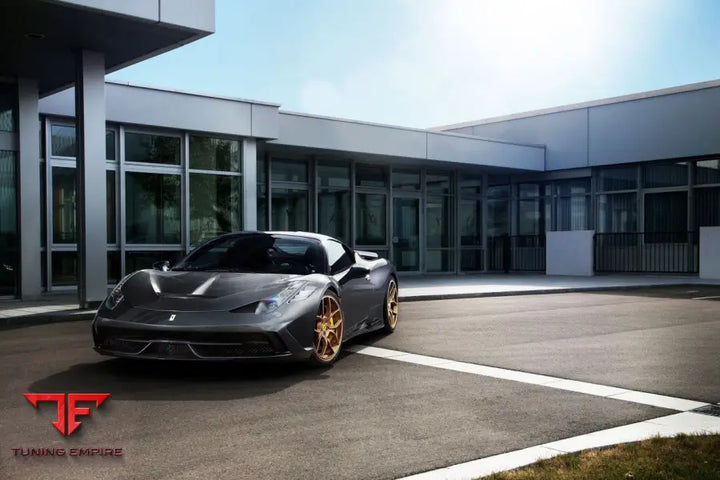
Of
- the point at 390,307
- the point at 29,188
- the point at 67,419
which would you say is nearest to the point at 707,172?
the point at 390,307

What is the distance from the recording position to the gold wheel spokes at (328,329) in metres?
7.03

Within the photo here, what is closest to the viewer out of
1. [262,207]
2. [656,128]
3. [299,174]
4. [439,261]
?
[262,207]

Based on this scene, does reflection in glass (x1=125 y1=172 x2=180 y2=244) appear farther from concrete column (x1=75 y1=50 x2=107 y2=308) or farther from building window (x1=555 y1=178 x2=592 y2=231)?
building window (x1=555 y1=178 x2=592 y2=231)

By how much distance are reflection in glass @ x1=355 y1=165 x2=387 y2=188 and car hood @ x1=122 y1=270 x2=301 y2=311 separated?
16.3m

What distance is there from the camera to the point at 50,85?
15.0 metres

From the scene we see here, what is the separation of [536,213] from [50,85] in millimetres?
18588

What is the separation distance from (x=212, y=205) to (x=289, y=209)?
424 centimetres

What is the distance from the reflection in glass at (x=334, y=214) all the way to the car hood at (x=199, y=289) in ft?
49.3

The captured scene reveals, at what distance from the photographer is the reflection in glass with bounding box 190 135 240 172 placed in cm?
1712

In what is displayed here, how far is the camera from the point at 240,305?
256 inches

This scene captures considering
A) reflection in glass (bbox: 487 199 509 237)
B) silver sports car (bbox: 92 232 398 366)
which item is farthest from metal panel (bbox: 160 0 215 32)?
reflection in glass (bbox: 487 199 509 237)

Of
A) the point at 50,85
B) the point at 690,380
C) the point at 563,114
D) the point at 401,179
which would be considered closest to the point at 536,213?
the point at 563,114

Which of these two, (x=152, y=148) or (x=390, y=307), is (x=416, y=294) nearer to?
(x=390, y=307)

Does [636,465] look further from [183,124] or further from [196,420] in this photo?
[183,124]
